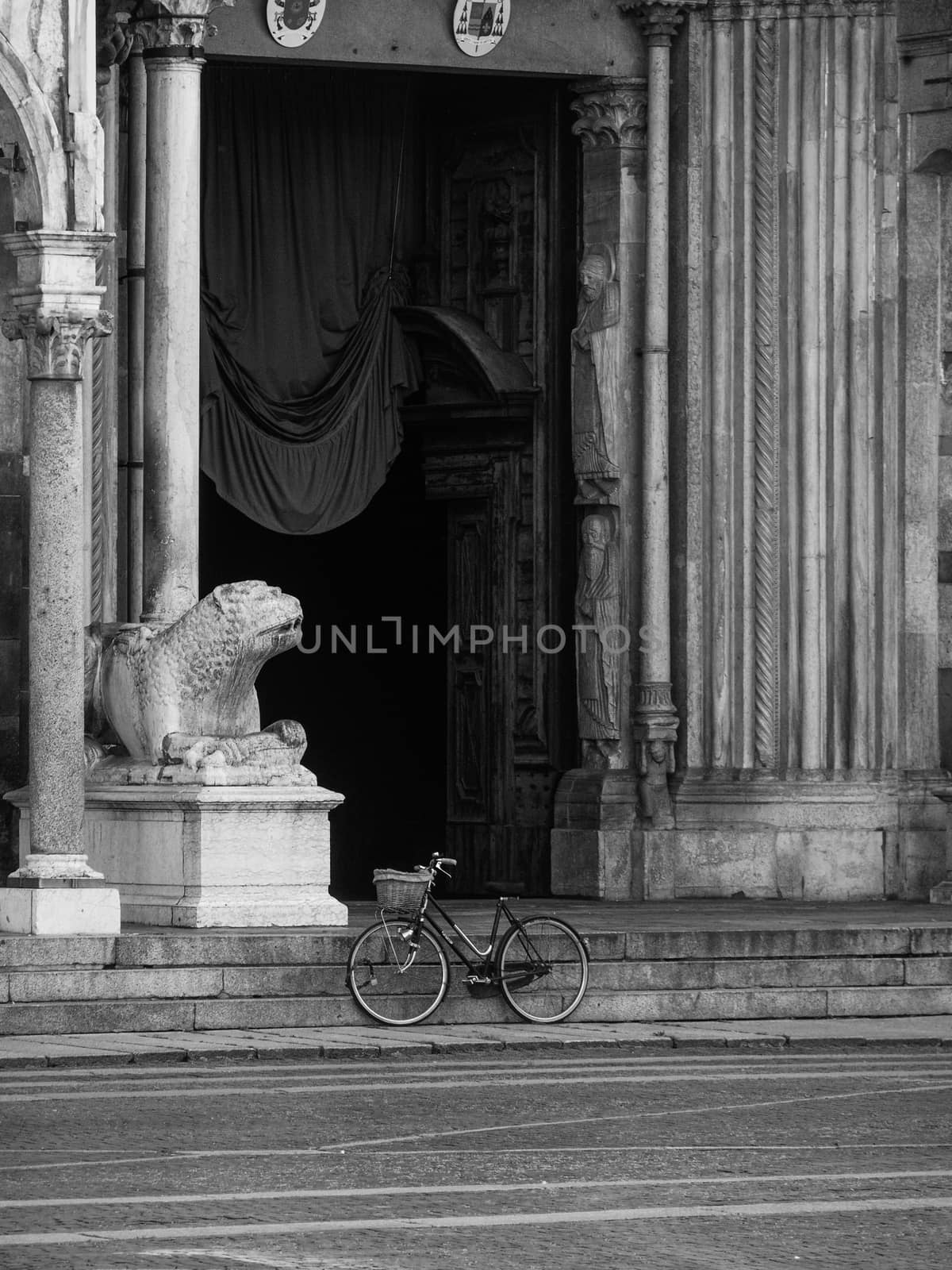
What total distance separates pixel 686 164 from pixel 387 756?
5777 mm

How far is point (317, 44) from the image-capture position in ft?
72.8

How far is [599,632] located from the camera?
75.0ft

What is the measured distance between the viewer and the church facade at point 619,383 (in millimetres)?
22469

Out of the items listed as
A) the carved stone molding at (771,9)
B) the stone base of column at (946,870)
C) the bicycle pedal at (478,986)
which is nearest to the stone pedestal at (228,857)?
the bicycle pedal at (478,986)

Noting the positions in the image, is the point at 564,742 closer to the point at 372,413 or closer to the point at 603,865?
the point at 603,865

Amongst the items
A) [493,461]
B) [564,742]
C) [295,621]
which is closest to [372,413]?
[493,461]

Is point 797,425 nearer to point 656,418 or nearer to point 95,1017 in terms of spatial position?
point 656,418

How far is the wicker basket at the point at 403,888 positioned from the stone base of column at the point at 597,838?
5.69m

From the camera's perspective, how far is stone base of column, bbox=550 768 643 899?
22406mm

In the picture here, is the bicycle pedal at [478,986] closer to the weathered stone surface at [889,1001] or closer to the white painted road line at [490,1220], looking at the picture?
the weathered stone surface at [889,1001]

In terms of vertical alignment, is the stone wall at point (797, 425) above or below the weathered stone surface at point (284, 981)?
above

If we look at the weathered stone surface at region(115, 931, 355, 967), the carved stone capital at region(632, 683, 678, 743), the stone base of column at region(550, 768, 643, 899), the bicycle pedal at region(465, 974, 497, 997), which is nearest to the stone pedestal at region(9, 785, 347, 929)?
the weathered stone surface at region(115, 931, 355, 967)

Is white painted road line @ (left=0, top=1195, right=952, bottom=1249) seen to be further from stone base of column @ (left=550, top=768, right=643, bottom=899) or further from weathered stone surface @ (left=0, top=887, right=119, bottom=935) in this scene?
stone base of column @ (left=550, top=768, right=643, bottom=899)

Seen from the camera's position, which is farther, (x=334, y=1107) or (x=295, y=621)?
(x=295, y=621)
